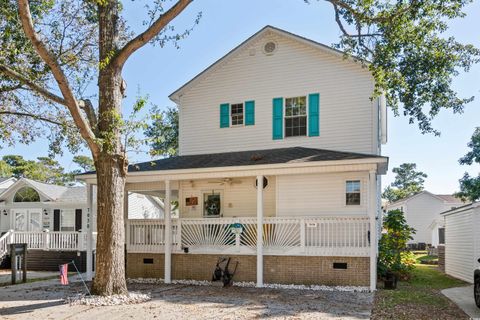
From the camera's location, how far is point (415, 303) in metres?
10.3

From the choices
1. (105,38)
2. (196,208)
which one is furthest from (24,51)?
(196,208)

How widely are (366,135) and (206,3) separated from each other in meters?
6.51

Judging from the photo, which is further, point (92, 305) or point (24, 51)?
point (24, 51)

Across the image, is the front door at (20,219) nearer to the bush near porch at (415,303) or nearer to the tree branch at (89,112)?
the tree branch at (89,112)

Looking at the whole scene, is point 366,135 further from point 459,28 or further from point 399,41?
point 459,28

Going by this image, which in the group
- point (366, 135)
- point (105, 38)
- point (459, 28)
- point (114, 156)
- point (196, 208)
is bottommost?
point (196, 208)

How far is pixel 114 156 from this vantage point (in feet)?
36.8

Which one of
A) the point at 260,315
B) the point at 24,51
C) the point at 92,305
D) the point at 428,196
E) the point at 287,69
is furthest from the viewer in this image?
the point at 428,196

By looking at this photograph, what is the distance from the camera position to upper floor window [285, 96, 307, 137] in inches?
617

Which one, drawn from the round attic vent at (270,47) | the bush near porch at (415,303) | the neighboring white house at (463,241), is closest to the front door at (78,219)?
the round attic vent at (270,47)

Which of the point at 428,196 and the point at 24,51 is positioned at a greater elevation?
the point at 24,51

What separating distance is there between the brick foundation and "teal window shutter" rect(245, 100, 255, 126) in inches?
199

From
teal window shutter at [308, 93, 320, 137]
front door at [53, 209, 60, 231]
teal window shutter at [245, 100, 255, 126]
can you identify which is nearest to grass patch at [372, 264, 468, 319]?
teal window shutter at [308, 93, 320, 137]

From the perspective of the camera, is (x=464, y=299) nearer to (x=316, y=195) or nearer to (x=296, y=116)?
(x=316, y=195)
